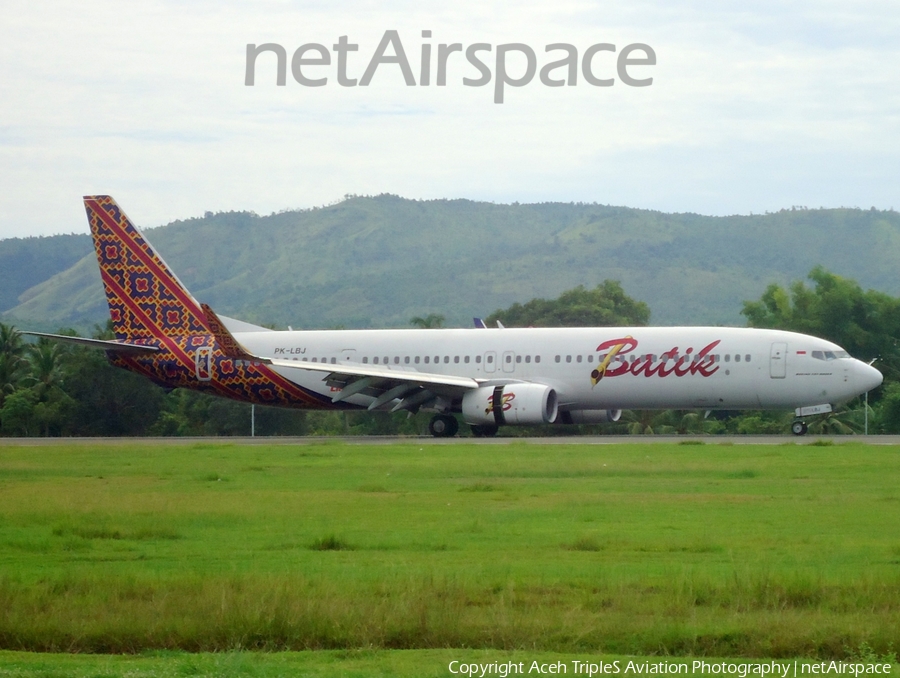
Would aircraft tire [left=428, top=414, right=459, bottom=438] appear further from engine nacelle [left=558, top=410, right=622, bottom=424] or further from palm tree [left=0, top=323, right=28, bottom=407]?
palm tree [left=0, top=323, right=28, bottom=407]

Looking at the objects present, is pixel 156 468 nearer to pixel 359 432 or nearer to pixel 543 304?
pixel 359 432

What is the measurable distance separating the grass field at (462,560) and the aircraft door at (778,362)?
13.7 meters

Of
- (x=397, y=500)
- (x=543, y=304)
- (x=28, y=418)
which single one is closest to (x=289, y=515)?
(x=397, y=500)

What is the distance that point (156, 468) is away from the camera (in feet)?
103

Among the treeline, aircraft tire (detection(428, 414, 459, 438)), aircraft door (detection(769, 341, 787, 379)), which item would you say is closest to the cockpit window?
aircraft door (detection(769, 341, 787, 379))

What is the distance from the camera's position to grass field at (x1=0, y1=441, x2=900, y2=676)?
12500 mm

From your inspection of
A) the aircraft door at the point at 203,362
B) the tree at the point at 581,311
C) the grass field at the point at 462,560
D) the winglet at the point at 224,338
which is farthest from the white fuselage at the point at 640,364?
the tree at the point at 581,311

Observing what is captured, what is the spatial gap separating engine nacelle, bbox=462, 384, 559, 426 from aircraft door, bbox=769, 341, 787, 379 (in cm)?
706

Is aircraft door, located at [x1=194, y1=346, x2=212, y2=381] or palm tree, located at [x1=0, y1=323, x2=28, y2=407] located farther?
palm tree, located at [x1=0, y1=323, x2=28, y2=407]

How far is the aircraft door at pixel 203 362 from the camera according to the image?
Answer: 4953 centimetres

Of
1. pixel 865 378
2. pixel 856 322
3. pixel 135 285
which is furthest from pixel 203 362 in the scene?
pixel 856 322

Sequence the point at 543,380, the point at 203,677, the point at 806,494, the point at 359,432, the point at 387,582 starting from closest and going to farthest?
1. the point at 203,677
2. the point at 387,582
3. the point at 806,494
4. the point at 543,380
5. the point at 359,432

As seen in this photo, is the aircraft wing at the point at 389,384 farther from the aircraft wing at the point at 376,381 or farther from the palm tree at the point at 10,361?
the palm tree at the point at 10,361

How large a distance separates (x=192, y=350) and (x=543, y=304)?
154ft
